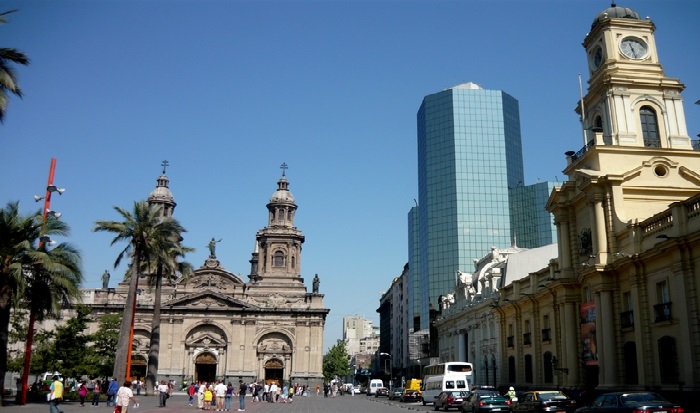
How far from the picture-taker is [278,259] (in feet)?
279

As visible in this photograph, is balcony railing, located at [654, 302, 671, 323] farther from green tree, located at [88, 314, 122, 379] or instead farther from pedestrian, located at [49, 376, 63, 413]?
green tree, located at [88, 314, 122, 379]

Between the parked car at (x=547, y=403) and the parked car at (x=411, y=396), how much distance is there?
3000 centimetres

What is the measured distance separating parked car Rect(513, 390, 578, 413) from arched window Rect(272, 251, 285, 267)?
60873mm

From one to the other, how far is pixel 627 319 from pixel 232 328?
59.7m

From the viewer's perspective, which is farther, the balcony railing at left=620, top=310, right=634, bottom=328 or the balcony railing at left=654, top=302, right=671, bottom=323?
the balcony railing at left=620, top=310, right=634, bottom=328

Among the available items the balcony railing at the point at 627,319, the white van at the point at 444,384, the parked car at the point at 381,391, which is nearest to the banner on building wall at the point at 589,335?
the balcony railing at the point at 627,319

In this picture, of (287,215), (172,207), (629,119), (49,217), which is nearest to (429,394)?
(629,119)

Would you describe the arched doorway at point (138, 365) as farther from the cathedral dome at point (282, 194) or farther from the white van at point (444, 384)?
the white van at point (444, 384)

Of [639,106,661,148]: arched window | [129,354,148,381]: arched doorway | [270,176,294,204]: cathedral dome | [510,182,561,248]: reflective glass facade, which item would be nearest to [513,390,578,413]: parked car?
[639,106,661,148]: arched window

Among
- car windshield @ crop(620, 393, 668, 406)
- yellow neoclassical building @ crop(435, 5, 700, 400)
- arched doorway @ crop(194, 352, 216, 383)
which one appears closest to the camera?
car windshield @ crop(620, 393, 668, 406)

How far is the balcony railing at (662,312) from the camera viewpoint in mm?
26236

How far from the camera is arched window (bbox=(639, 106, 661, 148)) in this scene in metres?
35.3

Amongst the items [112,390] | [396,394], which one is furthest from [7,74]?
[396,394]

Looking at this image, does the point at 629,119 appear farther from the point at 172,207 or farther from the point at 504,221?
the point at 504,221
